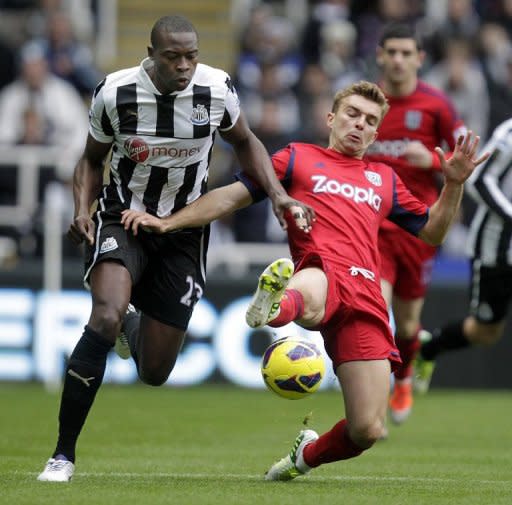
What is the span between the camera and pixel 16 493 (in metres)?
7.07

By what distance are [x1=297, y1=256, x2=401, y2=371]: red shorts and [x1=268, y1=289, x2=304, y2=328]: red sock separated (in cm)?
21

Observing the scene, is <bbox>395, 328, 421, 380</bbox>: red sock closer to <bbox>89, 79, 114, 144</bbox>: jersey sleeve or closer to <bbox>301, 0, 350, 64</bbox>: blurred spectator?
<bbox>89, 79, 114, 144</bbox>: jersey sleeve

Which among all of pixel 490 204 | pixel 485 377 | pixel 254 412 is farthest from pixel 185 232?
pixel 485 377

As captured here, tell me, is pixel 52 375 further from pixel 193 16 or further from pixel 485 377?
pixel 193 16

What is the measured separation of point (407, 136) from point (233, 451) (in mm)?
2729

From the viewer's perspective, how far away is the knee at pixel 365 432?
301 inches

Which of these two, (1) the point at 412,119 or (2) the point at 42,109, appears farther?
(2) the point at 42,109

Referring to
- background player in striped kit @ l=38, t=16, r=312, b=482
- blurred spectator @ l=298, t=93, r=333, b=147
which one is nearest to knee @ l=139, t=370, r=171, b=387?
background player in striped kit @ l=38, t=16, r=312, b=482

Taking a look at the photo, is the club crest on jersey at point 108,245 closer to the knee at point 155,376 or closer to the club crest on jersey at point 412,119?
the knee at point 155,376

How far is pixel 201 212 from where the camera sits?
323 inches

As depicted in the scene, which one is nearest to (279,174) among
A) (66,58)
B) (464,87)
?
(464,87)

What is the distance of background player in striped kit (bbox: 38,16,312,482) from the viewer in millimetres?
7652

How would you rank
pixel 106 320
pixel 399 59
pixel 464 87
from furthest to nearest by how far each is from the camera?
pixel 464 87
pixel 399 59
pixel 106 320

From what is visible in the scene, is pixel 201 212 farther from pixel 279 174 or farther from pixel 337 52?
pixel 337 52
